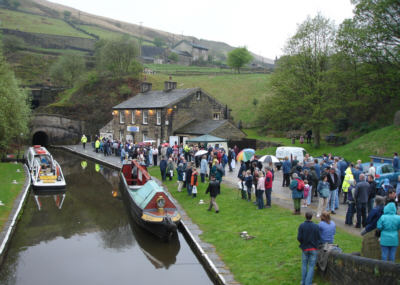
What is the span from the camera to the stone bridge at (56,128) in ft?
145

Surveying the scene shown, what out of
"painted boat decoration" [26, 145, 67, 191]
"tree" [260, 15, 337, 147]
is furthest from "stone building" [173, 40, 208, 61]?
"painted boat decoration" [26, 145, 67, 191]

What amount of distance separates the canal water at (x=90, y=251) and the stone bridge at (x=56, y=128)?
28.8 meters

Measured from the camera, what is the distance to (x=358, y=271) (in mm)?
6125

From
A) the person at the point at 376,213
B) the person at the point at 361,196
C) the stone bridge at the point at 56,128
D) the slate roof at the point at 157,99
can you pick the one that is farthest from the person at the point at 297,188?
the stone bridge at the point at 56,128

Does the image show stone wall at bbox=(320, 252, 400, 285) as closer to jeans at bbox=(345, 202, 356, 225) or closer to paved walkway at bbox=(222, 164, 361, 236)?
paved walkway at bbox=(222, 164, 361, 236)

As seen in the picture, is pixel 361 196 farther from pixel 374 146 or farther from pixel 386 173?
pixel 374 146

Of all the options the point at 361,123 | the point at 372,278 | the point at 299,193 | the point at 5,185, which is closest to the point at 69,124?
the point at 5,185

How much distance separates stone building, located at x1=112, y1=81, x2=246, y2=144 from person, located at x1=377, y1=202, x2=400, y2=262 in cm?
2367

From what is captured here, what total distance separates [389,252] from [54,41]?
101696 millimetres

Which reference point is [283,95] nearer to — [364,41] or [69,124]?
[364,41]

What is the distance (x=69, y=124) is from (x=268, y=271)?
42.6m

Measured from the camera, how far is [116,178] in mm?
24922

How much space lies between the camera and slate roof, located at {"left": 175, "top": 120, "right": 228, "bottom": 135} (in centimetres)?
3098

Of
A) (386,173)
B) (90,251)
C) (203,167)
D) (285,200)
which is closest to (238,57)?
(203,167)
